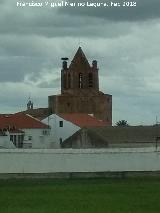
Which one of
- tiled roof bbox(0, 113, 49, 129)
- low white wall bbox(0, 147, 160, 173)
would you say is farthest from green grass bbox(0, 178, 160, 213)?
tiled roof bbox(0, 113, 49, 129)

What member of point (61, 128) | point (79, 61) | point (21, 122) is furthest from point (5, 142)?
point (79, 61)

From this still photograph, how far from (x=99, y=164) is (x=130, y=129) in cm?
2922

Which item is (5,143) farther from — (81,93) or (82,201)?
(81,93)

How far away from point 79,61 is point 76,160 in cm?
7121

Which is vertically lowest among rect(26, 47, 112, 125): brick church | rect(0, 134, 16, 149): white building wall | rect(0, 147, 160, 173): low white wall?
rect(0, 147, 160, 173): low white wall

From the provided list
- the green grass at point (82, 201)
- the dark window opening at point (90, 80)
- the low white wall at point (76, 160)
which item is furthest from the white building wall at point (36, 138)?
the green grass at point (82, 201)

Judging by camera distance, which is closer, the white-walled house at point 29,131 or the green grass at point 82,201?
the green grass at point 82,201

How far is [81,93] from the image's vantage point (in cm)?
12300

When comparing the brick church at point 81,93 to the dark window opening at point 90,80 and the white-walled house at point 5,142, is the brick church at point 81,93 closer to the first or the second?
the dark window opening at point 90,80

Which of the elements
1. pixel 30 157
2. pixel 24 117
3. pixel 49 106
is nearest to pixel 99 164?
pixel 30 157

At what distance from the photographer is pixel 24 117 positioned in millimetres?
93625

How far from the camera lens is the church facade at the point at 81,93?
12175 centimetres

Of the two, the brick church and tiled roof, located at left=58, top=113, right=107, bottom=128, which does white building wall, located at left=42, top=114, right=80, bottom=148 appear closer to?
tiled roof, located at left=58, top=113, right=107, bottom=128

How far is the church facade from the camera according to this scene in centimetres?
12175
